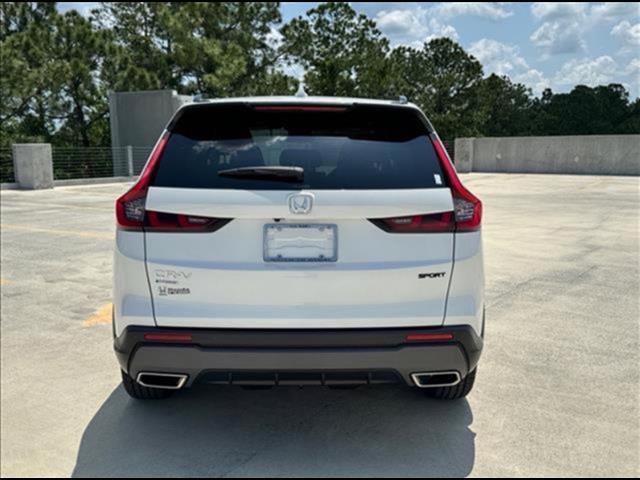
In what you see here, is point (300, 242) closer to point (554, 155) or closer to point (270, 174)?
point (270, 174)

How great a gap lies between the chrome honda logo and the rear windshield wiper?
0.10 m

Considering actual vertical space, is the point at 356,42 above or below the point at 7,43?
above

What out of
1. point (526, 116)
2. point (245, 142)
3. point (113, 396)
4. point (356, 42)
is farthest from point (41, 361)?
point (526, 116)

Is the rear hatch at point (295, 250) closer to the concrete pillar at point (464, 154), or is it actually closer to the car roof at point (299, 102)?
the car roof at point (299, 102)

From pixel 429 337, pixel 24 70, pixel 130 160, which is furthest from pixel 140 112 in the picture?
pixel 429 337

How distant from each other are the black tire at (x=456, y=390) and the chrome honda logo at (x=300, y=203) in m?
1.46

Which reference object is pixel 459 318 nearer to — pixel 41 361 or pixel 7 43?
pixel 41 361

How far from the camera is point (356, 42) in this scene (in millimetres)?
43812

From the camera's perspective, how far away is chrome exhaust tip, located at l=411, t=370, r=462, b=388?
9.16 feet

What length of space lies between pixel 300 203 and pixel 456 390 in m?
1.56

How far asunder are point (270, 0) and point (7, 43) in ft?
57.1

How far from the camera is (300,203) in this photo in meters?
2.66

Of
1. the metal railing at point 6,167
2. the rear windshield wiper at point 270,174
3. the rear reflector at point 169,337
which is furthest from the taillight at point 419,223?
the metal railing at point 6,167

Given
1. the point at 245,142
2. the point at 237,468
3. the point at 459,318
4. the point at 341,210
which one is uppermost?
the point at 245,142
